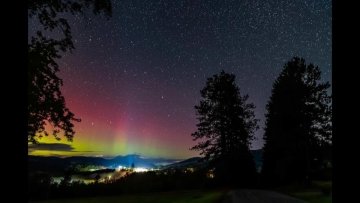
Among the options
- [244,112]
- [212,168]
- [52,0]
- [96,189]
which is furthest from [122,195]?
[52,0]

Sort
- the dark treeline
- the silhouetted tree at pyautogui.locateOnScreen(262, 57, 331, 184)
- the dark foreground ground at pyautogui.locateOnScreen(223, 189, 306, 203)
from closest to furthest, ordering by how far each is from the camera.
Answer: the dark foreground ground at pyautogui.locateOnScreen(223, 189, 306, 203) → the dark treeline → the silhouetted tree at pyautogui.locateOnScreen(262, 57, 331, 184)

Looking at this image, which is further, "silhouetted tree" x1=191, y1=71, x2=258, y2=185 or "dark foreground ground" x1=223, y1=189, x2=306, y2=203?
"silhouetted tree" x1=191, y1=71, x2=258, y2=185

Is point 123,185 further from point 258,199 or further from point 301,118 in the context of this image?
point 301,118

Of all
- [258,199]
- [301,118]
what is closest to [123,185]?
[258,199]

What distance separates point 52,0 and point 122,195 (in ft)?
91.6

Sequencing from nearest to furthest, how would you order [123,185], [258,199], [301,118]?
[258,199], [123,185], [301,118]

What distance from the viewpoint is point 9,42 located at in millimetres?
2758

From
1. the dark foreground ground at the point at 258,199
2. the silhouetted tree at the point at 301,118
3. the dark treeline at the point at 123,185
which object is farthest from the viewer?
the silhouetted tree at the point at 301,118

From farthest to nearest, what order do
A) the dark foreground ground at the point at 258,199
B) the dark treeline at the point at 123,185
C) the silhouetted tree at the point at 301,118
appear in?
the silhouetted tree at the point at 301,118 → the dark treeline at the point at 123,185 → the dark foreground ground at the point at 258,199

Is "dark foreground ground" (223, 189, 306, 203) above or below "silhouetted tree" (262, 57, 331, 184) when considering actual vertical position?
below

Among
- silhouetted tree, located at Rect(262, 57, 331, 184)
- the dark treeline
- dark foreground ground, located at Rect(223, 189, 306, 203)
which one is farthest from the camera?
silhouetted tree, located at Rect(262, 57, 331, 184)

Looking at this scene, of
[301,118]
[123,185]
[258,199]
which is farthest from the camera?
[301,118]

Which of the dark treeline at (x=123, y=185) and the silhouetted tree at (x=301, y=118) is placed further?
the silhouetted tree at (x=301, y=118)

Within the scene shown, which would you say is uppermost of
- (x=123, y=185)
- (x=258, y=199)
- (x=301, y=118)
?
(x=301, y=118)
